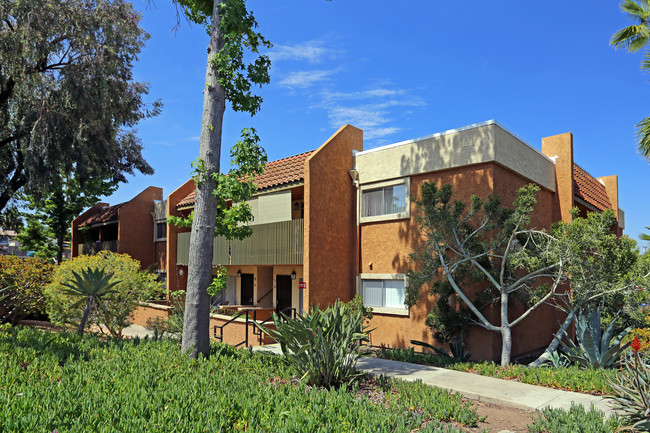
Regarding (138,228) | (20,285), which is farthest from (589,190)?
(138,228)

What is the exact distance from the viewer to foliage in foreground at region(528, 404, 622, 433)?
6.21 meters

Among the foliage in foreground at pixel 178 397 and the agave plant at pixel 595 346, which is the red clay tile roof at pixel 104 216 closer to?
the foliage in foreground at pixel 178 397

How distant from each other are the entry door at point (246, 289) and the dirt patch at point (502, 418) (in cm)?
1661

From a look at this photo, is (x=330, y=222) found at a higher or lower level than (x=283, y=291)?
higher

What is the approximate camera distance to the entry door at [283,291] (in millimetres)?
21875

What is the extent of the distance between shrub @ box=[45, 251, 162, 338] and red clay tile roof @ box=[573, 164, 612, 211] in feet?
54.6

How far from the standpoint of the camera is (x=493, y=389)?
930cm

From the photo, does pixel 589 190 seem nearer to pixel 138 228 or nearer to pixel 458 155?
pixel 458 155

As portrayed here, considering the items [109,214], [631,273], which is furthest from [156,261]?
[631,273]

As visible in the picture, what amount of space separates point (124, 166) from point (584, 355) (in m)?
27.8

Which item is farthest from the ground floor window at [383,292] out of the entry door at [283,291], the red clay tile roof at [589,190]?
the red clay tile roof at [589,190]

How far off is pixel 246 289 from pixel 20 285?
32.2ft

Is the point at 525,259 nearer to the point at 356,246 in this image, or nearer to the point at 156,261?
the point at 356,246

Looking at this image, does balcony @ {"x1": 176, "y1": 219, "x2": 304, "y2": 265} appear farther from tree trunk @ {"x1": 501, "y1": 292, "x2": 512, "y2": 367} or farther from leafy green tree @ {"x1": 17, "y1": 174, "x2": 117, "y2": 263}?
leafy green tree @ {"x1": 17, "y1": 174, "x2": 117, "y2": 263}
